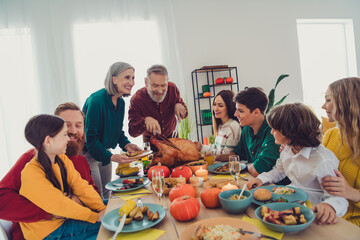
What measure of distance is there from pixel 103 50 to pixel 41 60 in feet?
3.44

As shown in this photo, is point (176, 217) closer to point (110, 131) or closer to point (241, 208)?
point (241, 208)

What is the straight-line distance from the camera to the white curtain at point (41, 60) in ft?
13.8

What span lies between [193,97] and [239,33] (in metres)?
1.67

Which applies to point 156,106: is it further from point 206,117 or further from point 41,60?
point 41,60

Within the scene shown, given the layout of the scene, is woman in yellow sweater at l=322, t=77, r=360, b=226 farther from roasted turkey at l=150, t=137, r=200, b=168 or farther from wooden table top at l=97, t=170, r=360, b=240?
roasted turkey at l=150, t=137, r=200, b=168

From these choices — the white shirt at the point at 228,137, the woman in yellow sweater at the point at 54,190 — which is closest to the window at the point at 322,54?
the white shirt at the point at 228,137

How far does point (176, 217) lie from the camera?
3.34ft

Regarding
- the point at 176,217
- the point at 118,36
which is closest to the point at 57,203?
the point at 176,217

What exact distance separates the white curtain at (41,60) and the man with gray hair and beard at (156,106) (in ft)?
6.44

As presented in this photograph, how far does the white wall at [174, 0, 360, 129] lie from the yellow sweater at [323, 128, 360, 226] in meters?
3.51

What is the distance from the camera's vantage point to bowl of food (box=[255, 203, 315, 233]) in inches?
33.0

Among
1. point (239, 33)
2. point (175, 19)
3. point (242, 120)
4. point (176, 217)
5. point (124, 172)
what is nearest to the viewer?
point (176, 217)

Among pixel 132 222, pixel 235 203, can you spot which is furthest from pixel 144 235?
pixel 235 203

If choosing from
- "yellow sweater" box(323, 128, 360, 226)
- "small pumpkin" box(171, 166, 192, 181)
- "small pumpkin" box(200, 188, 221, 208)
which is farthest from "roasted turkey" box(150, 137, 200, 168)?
"yellow sweater" box(323, 128, 360, 226)
